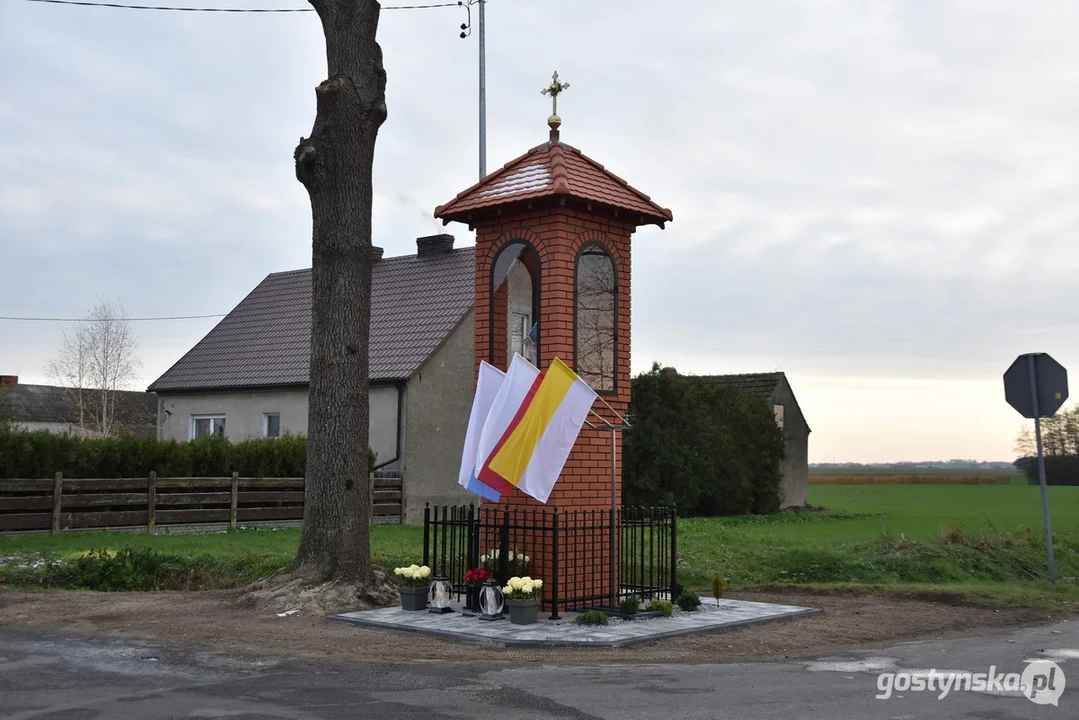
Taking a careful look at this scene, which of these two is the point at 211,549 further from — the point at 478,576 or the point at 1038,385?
the point at 1038,385

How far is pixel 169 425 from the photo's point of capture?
102ft

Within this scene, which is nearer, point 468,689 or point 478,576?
point 468,689

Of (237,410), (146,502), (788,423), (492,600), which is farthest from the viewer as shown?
(788,423)

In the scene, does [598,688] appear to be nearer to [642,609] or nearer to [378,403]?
[642,609]

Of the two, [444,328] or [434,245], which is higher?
[434,245]

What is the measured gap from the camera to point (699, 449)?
1170 inches

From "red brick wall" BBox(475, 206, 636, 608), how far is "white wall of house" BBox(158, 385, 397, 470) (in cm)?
1382

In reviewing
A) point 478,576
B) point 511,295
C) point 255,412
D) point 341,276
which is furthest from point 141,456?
point 478,576

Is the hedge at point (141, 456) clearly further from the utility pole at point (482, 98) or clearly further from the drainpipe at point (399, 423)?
the utility pole at point (482, 98)

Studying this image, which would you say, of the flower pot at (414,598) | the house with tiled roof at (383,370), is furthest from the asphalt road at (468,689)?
the house with tiled roof at (383,370)

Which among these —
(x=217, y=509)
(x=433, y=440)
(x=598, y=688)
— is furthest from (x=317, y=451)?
(x=433, y=440)

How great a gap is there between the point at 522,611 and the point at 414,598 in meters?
1.55

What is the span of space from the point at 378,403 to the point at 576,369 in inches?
602

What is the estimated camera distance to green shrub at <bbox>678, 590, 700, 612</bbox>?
11.3m
